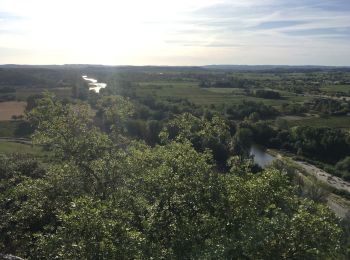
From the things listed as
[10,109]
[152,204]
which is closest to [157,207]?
[152,204]

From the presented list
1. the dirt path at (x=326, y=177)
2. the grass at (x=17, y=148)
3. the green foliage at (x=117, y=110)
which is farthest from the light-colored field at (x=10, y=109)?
the green foliage at (x=117, y=110)

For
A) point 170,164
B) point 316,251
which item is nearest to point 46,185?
point 170,164

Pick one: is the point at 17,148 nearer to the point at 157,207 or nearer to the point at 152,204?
the point at 152,204

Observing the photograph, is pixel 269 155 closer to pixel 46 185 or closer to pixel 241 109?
pixel 241 109

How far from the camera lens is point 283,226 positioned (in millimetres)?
12266

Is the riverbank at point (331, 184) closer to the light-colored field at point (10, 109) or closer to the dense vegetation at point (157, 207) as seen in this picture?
the dense vegetation at point (157, 207)

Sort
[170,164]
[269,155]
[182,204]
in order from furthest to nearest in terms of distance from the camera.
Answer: [269,155], [170,164], [182,204]

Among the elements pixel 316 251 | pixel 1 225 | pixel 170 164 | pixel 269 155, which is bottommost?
pixel 269 155

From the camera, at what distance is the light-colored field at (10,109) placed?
90.5 m

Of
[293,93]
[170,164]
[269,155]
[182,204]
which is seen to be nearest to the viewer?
[182,204]

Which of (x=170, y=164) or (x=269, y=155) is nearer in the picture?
(x=170, y=164)

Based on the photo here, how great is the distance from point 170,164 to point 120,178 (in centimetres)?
283

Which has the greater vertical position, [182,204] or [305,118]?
[182,204]

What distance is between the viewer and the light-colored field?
90512 millimetres
